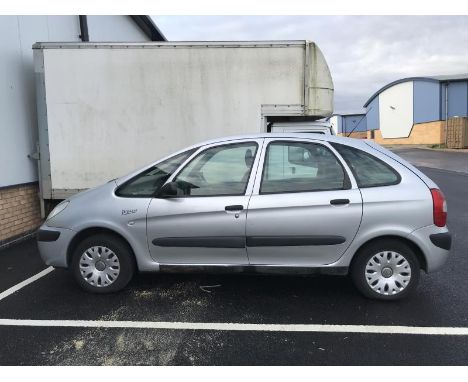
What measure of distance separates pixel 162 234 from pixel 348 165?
1.88 metres

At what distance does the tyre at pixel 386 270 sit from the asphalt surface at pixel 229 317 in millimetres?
137

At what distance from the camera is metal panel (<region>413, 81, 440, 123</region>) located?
34625mm

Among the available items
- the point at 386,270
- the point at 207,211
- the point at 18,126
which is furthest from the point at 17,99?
the point at 386,270

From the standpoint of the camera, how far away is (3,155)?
20.4 ft

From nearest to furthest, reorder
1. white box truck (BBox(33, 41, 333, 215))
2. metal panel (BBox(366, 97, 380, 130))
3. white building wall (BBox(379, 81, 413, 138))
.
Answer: white box truck (BBox(33, 41, 333, 215)), white building wall (BBox(379, 81, 413, 138)), metal panel (BBox(366, 97, 380, 130))

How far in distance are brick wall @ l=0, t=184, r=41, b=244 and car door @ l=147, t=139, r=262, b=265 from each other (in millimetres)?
3409

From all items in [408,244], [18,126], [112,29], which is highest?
[112,29]

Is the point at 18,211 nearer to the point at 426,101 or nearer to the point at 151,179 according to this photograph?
the point at 151,179

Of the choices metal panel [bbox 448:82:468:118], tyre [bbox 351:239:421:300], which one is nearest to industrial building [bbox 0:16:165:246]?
→ tyre [bbox 351:239:421:300]

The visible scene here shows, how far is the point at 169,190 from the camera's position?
3.92 metres

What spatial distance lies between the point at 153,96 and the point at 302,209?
11.2 feet

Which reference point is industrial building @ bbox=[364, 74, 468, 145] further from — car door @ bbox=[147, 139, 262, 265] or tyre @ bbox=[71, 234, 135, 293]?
tyre @ bbox=[71, 234, 135, 293]

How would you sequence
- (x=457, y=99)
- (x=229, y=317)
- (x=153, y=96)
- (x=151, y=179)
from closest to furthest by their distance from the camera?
(x=229, y=317) < (x=151, y=179) < (x=153, y=96) < (x=457, y=99)

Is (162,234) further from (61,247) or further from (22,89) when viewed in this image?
(22,89)
